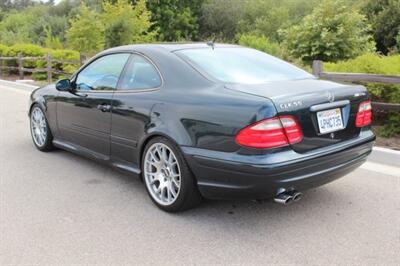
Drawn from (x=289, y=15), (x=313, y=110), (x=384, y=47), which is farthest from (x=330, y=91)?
(x=289, y=15)

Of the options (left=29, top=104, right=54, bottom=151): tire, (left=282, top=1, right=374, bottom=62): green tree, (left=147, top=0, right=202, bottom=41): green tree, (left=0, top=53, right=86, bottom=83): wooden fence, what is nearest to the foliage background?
(left=282, top=1, right=374, bottom=62): green tree

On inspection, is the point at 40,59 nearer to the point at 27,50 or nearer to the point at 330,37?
the point at 27,50

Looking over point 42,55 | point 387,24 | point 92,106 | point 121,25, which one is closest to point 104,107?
point 92,106

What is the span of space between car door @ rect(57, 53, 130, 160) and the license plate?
2087 mm

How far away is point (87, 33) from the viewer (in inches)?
639

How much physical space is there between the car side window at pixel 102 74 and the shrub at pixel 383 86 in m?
3.78

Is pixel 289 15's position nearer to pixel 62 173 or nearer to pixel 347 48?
pixel 347 48

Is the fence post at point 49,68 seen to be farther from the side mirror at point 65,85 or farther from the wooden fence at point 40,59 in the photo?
the side mirror at point 65,85

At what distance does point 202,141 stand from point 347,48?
8740 millimetres

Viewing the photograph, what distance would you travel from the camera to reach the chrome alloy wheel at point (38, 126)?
6117mm

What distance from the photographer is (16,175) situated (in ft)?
17.2

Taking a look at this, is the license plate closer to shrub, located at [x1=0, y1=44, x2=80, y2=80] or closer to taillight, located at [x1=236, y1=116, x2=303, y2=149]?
taillight, located at [x1=236, y1=116, x2=303, y2=149]

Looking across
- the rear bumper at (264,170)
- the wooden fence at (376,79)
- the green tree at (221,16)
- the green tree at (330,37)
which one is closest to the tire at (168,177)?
the rear bumper at (264,170)

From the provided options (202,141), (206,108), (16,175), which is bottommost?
(16,175)
